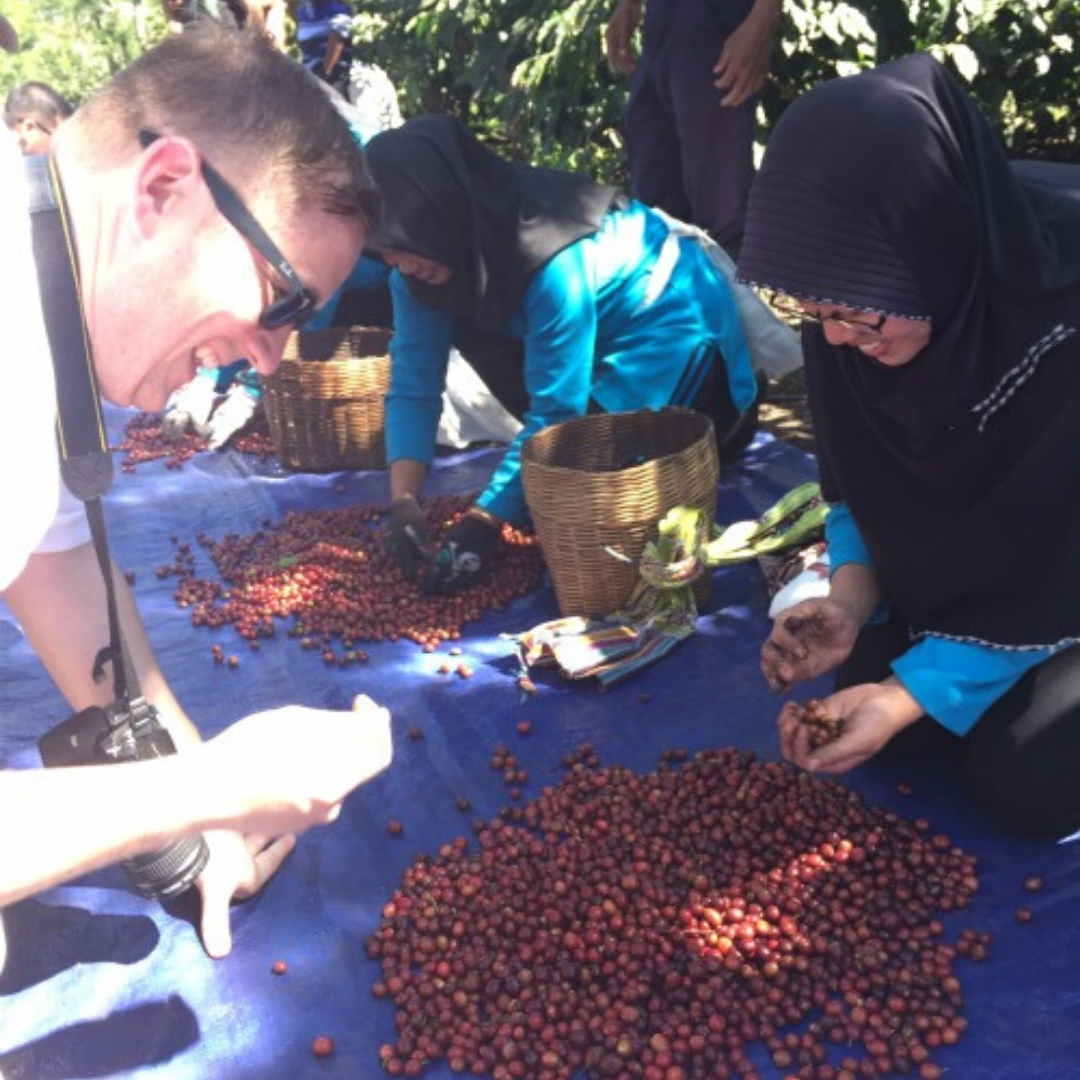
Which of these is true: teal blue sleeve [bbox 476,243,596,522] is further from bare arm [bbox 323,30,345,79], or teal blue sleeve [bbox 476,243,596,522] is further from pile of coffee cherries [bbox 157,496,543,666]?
bare arm [bbox 323,30,345,79]

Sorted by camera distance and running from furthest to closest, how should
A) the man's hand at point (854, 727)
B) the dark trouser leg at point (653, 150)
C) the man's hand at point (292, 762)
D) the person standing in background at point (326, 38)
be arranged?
the person standing in background at point (326, 38) < the dark trouser leg at point (653, 150) < the man's hand at point (854, 727) < the man's hand at point (292, 762)

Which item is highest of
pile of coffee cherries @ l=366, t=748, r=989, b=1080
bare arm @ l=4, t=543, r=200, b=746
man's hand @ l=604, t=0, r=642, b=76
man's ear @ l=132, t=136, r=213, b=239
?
man's ear @ l=132, t=136, r=213, b=239

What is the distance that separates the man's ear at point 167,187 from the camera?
4.70 feet

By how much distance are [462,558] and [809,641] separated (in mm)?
1398

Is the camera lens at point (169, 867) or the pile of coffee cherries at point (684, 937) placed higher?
the camera lens at point (169, 867)

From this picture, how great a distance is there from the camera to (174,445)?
5.20 meters

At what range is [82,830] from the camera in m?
1.26

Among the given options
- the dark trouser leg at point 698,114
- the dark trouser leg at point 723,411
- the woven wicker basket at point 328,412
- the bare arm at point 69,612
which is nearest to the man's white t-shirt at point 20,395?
the bare arm at point 69,612

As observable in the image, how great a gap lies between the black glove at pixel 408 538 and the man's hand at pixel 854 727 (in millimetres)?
1686

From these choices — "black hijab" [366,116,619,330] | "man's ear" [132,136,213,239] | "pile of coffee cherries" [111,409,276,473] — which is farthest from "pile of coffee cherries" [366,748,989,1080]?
"pile of coffee cherries" [111,409,276,473]

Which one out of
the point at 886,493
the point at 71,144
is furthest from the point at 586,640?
the point at 71,144

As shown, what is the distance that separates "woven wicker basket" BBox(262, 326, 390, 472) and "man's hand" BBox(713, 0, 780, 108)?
5.52 feet

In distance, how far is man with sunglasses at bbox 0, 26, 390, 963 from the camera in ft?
4.14

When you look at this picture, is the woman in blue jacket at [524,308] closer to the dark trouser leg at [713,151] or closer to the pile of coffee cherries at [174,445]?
the dark trouser leg at [713,151]
